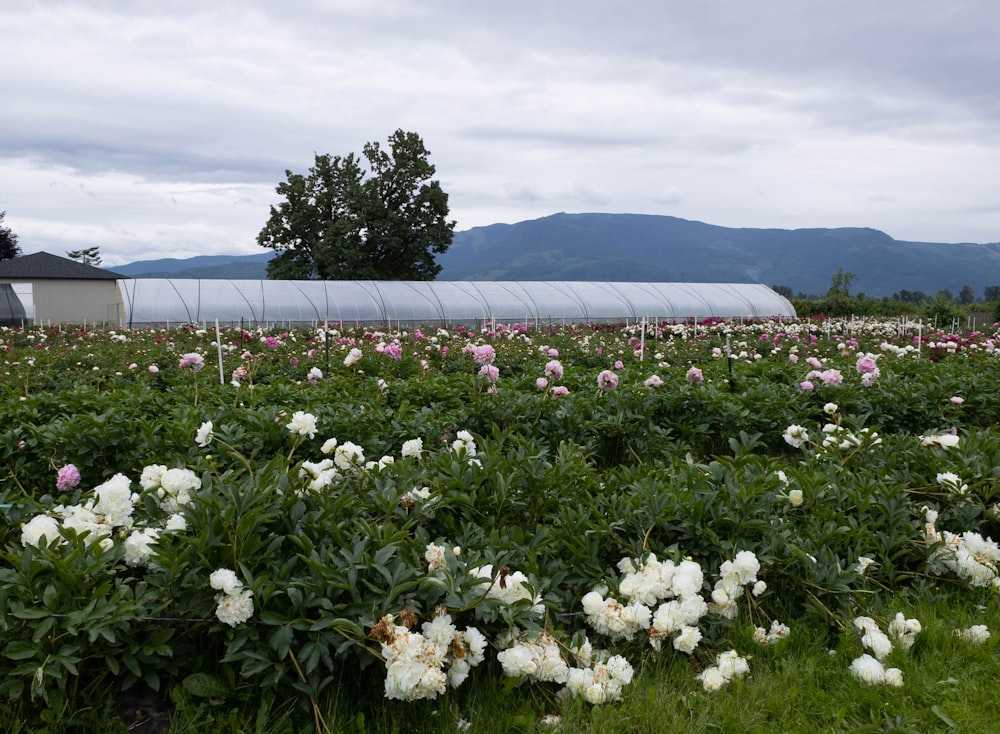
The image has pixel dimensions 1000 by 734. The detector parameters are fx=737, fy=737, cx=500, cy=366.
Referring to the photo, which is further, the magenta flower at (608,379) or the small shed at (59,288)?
the small shed at (59,288)

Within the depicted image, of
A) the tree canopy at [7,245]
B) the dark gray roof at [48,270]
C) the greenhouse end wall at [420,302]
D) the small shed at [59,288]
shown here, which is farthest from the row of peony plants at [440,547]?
the tree canopy at [7,245]

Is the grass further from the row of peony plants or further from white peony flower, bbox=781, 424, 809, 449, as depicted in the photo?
white peony flower, bbox=781, 424, 809, 449

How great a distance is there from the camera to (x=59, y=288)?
29.5 meters

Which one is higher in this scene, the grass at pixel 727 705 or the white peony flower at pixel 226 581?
the white peony flower at pixel 226 581

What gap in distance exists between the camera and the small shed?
A: 94.5 ft

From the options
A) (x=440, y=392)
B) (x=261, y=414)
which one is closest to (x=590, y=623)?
(x=261, y=414)

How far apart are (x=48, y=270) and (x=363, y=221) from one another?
43.9ft

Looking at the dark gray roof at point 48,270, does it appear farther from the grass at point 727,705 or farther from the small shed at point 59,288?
the grass at point 727,705

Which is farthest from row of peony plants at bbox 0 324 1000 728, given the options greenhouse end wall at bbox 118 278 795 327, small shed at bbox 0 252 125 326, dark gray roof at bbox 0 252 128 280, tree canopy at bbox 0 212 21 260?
tree canopy at bbox 0 212 21 260

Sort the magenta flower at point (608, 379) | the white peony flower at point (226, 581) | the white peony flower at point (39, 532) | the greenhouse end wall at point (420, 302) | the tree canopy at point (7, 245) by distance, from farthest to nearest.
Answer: the tree canopy at point (7, 245) → the greenhouse end wall at point (420, 302) → the magenta flower at point (608, 379) → the white peony flower at point (39, 532) → the white peony flower at point (226, 581)

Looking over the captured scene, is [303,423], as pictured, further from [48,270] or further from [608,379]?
[48,270]

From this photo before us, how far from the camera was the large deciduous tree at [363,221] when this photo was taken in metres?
34.9

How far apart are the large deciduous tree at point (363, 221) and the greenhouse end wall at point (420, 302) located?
9230 millimetres

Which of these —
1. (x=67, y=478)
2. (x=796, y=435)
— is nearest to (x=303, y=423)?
(x=67, y=478)
